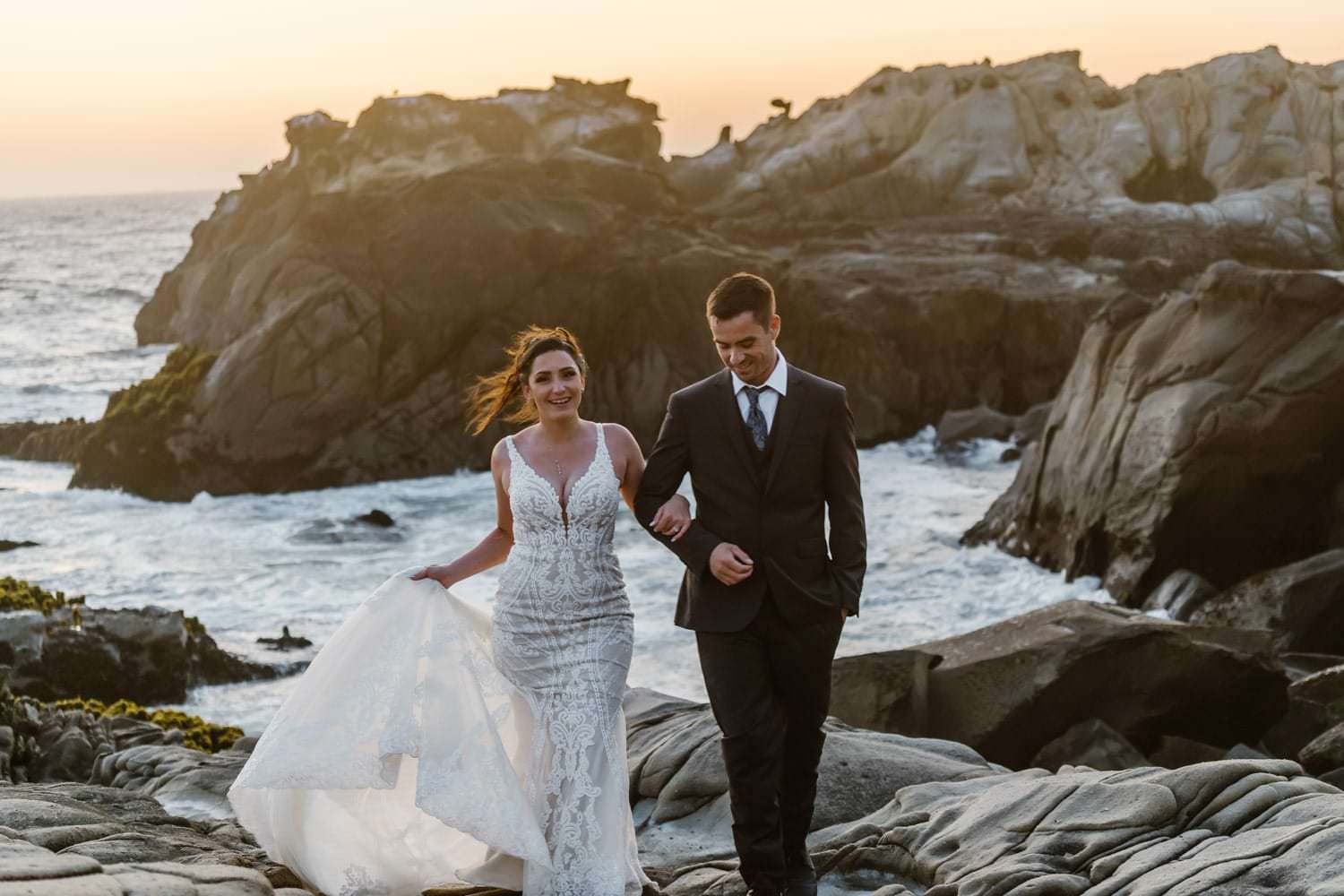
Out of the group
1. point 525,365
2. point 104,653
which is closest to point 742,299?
point 525,365

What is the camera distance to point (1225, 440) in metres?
16.9

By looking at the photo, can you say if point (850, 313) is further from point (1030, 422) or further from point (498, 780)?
point (498, 780)

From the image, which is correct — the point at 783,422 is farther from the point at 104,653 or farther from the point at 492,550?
the point at 104,653

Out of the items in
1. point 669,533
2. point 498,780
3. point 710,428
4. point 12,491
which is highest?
point 710,428

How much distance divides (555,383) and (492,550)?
81cm

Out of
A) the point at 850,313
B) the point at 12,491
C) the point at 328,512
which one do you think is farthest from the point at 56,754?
the point at 850,313

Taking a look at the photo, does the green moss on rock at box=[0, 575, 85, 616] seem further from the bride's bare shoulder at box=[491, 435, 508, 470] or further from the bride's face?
the bride's face

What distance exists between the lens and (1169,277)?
1610 inches

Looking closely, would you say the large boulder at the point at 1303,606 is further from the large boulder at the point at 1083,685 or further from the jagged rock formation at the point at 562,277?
the jagged rock formation at the point at 562,277

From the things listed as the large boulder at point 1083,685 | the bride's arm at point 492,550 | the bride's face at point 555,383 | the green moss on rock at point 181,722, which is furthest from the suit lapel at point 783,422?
the green moss on rock at point 181,722

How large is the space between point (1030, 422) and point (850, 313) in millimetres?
5820

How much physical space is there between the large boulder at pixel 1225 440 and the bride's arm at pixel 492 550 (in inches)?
510

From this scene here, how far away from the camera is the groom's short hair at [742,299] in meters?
5.08

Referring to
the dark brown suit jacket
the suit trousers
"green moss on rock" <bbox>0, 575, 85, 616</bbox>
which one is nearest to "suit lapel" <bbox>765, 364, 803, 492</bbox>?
the dark brown suit jacket
